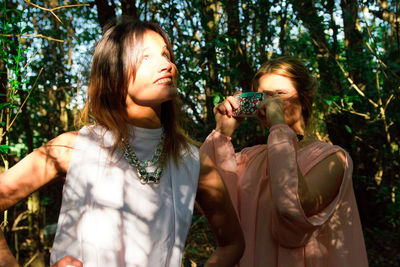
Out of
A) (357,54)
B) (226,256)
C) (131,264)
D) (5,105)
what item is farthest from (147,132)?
(357,54)

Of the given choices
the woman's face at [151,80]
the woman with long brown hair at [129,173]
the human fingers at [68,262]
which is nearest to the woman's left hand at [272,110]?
the woman with long brown hair at [129,173]

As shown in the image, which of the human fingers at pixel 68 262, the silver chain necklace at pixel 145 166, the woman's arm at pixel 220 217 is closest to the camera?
the human fingers at pixel 68 262

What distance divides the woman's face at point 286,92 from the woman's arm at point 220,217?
0.87 m

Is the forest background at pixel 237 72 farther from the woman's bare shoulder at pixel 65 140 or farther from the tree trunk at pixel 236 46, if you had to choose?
the woman's bare shoulder at pixel 65 140

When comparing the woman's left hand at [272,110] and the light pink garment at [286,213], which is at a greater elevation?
the woman's left hand at [272,110]

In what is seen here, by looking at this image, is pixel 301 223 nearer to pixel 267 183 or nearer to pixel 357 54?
pixel 267 183

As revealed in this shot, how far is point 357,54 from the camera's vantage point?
4.38 meters

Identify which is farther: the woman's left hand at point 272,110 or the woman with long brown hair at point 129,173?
the woman's left hand at point 272,110

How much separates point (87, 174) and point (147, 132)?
0.28m

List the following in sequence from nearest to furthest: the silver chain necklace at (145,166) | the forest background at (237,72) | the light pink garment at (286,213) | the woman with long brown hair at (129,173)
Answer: the woman with long brown hair at (129,173)
the silver chain necklace at (145,166)
the light pink garment at (286,213)
the forest background at (237,72)

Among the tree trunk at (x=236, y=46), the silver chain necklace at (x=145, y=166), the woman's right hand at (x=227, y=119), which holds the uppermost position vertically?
the tree trunk at (x=236, y=46)

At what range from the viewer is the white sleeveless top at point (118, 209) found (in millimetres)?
1275

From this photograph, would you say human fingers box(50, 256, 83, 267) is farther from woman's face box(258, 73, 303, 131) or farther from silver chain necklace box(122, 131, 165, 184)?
woman's face box(258, 73, 303, 131)

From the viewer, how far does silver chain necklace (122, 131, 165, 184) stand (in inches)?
55.1
